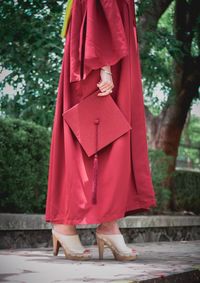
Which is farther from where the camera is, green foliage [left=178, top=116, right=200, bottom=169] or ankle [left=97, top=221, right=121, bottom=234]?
green foliage [left=178, top=116, right=200, bottom=169]

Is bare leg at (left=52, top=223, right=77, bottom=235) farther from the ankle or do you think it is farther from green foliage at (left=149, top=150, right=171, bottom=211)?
green foliage at (left=149, top=150, right=171, bottom=211)

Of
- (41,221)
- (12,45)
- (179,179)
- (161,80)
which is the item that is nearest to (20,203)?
(41,221)

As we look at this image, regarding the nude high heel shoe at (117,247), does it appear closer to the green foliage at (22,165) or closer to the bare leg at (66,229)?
the bare leg at (66,229)

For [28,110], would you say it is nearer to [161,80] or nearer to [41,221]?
[161,80]

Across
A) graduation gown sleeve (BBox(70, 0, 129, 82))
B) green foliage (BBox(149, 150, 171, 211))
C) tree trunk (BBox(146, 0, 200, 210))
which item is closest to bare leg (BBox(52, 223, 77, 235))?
graduation gown sleeve (BBox(70, 0, 129, 82))

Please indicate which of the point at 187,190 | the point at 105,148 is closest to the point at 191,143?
the point at 187,190

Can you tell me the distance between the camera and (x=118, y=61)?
407cm

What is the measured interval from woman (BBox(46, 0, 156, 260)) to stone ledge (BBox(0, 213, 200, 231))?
99 centimetres

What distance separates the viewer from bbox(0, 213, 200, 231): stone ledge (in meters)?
5.05

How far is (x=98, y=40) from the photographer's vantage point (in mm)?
3939

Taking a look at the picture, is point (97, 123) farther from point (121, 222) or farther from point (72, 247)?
point (121, 222)

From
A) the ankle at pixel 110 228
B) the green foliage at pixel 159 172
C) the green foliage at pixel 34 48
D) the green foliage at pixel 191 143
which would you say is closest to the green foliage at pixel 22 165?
the green foliage at pixel 34 48

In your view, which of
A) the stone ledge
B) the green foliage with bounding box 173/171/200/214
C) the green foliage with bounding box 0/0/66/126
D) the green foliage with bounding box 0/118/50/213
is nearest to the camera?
the stone ledge

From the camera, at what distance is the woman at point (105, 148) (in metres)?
3.91
